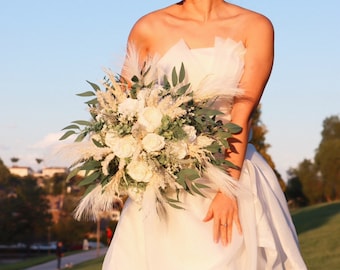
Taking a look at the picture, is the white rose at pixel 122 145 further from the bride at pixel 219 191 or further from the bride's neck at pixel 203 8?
the bride's neck at pixel 203 8

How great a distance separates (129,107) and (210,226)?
0.88 m

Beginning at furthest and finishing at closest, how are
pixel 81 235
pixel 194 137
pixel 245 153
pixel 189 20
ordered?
pixel 81 235
pixel 189 20
pixel 245 153
pixel 194 137

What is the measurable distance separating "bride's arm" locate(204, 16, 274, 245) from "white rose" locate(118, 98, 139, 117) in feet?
2.19

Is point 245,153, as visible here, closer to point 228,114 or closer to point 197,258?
point 228,114

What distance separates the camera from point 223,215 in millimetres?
4867

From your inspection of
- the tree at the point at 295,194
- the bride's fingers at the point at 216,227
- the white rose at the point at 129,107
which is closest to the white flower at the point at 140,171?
the white rose at the point at 129,107

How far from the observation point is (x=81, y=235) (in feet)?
307

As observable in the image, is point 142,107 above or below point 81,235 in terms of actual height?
below

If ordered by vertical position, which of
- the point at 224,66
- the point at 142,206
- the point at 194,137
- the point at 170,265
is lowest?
the point at 170,265

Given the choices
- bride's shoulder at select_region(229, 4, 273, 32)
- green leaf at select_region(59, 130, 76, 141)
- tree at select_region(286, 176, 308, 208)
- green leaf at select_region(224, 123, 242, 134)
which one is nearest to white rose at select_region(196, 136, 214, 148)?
green leaf at select_region(224, 123, 242, 134)

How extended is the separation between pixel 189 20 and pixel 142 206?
53.8 inches

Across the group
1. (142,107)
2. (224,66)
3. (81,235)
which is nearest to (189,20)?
(224,66)

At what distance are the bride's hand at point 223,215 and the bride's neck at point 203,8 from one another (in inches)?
48.7

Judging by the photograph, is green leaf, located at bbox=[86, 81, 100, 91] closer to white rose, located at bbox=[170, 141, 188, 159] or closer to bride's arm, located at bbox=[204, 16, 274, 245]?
white rose, located at bbox=[170, 141, 188, 159]
